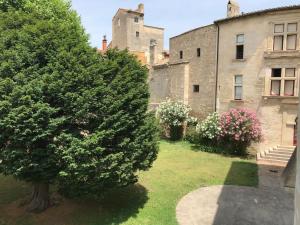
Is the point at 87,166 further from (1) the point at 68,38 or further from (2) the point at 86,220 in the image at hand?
(1) the point at 68,38

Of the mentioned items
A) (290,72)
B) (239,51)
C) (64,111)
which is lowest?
(64,111)

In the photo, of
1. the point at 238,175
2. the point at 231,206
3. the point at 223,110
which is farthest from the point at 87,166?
the point at 223,110

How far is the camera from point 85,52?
9930mm

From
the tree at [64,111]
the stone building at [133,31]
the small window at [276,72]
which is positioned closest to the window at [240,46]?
the small window at [276,72]

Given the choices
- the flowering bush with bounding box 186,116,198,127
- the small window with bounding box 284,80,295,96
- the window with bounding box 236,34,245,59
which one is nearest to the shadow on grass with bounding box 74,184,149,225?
the flowering bush with bounding box 186,116,198,127

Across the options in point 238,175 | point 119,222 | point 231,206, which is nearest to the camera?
point 119,222

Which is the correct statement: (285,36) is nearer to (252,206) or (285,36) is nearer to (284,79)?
(284,79)

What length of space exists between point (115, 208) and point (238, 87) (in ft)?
48.4

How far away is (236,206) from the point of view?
1162 centimetres

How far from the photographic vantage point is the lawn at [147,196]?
34.7 feet

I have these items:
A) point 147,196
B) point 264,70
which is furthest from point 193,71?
point 147,196

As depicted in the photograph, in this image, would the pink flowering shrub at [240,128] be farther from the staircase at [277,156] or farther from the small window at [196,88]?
the small window at [196,88]

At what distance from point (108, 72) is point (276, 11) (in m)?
15.1

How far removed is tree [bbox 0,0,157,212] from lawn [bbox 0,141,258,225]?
1593 mm
